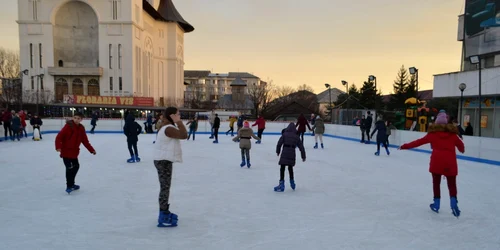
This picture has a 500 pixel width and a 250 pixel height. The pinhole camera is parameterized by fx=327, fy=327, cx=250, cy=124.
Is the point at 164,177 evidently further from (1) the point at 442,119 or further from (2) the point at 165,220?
(1) the point at 442,119

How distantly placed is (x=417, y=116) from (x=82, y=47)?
41466 millimetres

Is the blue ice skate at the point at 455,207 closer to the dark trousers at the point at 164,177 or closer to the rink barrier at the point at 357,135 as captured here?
the dark trousers at the point at 164,177

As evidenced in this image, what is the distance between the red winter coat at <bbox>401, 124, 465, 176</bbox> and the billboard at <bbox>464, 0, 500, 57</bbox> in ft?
55.2

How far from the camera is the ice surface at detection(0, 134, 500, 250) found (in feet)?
11.5

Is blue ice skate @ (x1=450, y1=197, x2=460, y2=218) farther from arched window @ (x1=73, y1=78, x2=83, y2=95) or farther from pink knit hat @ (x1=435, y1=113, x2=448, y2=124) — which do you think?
arched window @ (x1=73, y1=78, x2=83, y2=95)

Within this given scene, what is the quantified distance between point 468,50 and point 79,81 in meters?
41.6

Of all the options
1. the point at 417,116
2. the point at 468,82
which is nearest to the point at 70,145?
the point at 417,116

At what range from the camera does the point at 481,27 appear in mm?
19281

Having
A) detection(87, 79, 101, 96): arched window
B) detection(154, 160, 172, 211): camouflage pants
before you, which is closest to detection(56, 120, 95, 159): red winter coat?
detection(154, 160, 172, 211): camouflage pants

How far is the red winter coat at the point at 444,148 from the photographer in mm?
4426

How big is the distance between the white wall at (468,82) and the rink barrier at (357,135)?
5587 mm

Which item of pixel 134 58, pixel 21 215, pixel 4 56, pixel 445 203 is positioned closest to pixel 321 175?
pixel 445 203

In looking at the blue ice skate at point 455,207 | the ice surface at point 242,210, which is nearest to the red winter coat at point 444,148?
the blue ice skate at point 455,207

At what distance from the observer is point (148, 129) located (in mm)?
20719
